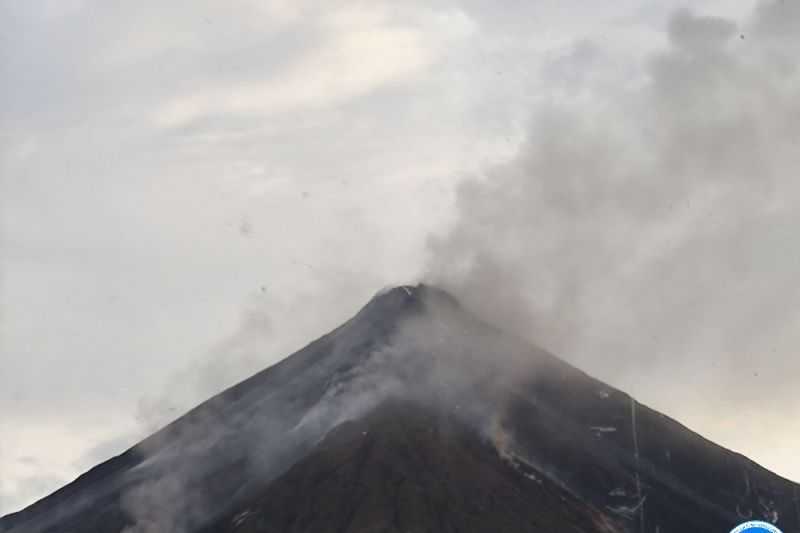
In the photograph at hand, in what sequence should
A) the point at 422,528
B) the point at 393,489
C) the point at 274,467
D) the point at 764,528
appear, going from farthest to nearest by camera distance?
the point at 274,467
the point at 393,489
the point at 422,528
the point at 764,528

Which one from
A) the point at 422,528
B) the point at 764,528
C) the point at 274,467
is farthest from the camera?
the point at 274,467

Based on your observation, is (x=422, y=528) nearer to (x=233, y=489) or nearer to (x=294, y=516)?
(x=294, y=516)

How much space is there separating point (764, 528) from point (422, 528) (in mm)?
130885

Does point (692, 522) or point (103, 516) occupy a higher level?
point (103, 516)

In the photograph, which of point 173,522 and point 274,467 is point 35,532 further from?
point 274,467

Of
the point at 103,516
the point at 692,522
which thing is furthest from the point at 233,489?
the point at 692,522

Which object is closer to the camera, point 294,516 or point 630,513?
point 294,516

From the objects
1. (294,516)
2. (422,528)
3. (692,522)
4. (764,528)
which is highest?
(294,516)

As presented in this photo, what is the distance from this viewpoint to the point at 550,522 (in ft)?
569

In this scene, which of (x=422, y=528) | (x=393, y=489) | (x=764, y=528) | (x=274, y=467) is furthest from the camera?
(x=274, y=467)

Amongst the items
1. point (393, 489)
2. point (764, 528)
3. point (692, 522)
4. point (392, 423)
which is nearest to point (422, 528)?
point (393, 489)

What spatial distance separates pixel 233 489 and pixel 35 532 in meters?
30.1

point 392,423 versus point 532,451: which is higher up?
point 392,423

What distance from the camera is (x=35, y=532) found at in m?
195
